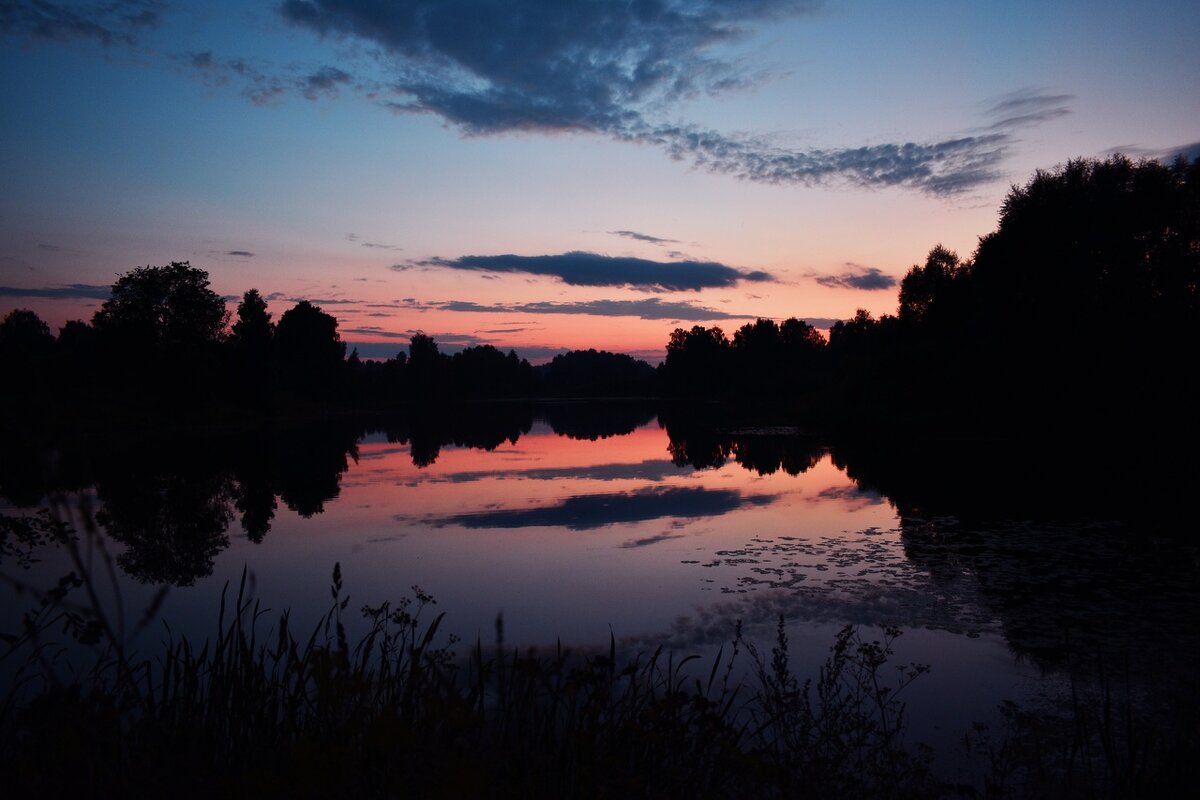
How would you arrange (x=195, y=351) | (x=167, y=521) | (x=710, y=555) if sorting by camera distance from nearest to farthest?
(x=710, y=555), (x=167, y=521), (x=195, y=351)

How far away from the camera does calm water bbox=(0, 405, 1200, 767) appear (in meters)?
9.29

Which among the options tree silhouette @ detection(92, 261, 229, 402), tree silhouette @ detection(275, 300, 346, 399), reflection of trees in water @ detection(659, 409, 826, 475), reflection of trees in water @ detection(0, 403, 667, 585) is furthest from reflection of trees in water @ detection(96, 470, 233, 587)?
tree silhouette @ detection(275, 300, 346, 399)

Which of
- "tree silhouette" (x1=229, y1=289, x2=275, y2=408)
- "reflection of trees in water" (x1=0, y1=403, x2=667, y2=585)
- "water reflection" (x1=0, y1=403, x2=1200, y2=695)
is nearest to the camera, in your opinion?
"reflection of trees in water" (x1=0, y1=403, x2=667, y2=585)

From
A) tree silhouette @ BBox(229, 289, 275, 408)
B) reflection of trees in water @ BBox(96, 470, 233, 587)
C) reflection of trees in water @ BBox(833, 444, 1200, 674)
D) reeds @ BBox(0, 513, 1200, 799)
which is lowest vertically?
reflection of trees in water @ BBox(96, 470, 233, 587)

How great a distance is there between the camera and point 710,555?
14.5 m

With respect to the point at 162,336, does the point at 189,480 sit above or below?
below

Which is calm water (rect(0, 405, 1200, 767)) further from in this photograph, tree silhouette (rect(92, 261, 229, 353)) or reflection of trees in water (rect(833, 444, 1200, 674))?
tree silhouette (rect(92, 261, 229, 353))

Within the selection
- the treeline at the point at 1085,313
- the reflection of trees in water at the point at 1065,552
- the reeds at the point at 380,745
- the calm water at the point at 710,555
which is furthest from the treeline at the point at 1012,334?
the reflection of trees in water at the point at 1065,552

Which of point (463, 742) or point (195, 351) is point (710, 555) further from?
point (195, 351)

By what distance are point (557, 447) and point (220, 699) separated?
34424mm

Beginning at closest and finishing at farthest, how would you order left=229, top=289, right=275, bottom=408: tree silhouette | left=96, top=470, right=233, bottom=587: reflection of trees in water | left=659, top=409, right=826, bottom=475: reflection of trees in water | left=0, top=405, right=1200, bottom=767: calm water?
left=0, top=405, right=1200, bottom=767: calm water
left=96, top=470, right=233, bottom=587: reflection of trees in water
left=659, top=409, right=826, bottom=475: reflection of trees in water
left=229, top=289, right=275, bottom=408: tree silhouette

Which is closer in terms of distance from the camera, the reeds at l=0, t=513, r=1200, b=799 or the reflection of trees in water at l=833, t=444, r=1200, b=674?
the reeds at l=0, t=513, r=1200, b=799

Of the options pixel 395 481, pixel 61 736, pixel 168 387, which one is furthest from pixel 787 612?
pixel 168 387

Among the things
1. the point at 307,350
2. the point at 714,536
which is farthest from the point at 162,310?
the point at 714,536
